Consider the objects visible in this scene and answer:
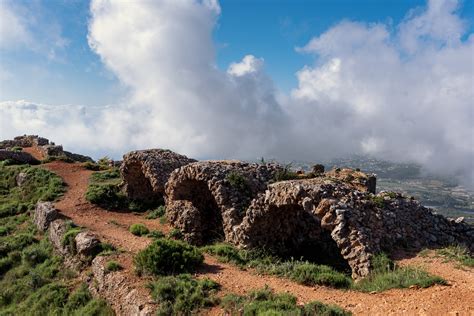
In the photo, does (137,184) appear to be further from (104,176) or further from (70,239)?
(70,239)

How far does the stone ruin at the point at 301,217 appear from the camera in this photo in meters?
15.2

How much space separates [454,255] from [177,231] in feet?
46.0

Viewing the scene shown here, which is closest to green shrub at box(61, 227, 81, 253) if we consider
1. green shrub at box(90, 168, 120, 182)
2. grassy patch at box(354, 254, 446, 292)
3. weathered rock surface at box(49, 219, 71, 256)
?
weathered rock surface at box(49, 219, 71, 256)

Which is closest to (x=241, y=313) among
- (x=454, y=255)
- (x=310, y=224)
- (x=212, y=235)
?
(x=454, y=255)

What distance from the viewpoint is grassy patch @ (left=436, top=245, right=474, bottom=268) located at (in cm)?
1333

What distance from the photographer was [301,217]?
1995 centimetres

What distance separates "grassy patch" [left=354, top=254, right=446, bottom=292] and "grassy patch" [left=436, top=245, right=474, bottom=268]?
6.12ft

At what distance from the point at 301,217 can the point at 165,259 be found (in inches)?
313

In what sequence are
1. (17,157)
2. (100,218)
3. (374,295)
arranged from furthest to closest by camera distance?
(17,157) < (100,218) < (374,295)

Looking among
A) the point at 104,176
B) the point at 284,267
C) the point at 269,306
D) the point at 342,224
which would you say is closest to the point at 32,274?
the point at 284,267

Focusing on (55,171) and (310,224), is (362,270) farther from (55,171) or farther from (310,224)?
(55,171)

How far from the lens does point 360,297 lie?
1208 cm

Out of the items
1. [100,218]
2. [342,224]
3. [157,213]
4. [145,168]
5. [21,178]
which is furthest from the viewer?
[21,178]

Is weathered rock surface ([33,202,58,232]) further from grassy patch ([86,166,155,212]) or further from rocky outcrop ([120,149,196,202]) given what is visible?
rocky outcrop ([120,149,196,202])
